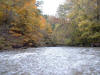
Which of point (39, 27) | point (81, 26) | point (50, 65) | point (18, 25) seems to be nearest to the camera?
point (50, 65)

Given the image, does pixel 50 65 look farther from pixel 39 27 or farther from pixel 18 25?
A: pixel 39 27

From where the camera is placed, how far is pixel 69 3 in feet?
65.7

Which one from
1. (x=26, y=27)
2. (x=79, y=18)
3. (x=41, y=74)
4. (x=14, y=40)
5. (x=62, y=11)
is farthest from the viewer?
(x=62, y=11)

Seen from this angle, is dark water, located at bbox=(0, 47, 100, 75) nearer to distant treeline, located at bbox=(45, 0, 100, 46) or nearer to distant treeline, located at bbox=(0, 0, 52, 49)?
distant treeline, located at bbox=(0, 0, 52, 49)

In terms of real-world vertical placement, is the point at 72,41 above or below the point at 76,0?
below

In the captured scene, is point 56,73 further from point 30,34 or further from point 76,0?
point 76,0

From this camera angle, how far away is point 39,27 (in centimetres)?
1800

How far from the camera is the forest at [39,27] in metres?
13.3

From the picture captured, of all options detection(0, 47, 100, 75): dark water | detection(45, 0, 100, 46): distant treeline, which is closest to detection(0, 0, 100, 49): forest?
detection(45, 0, 100, 46): distant treeline

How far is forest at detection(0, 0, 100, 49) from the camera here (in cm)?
1330

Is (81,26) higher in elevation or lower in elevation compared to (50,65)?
higher

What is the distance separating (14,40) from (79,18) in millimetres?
9813

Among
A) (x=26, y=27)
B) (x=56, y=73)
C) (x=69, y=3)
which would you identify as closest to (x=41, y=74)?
(x=56, y=73)

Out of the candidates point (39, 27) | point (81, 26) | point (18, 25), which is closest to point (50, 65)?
point (18, 25)
